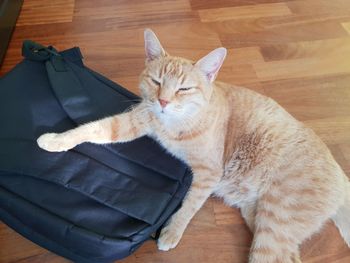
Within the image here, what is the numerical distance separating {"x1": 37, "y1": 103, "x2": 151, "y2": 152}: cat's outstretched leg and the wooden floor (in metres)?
0.38

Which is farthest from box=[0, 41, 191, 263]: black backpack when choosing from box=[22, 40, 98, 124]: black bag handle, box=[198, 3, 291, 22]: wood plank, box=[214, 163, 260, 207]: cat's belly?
box=[198, 3, 291, 22]: wood plank

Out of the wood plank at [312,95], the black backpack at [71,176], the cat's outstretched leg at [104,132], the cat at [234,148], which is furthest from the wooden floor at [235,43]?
the cat's outstretched leg at [104,132]

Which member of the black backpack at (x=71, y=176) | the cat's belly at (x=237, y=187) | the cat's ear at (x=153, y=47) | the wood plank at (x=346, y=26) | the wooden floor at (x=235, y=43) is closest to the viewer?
the black backpack at (x=71, y=176)

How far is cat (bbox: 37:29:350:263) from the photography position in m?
0.96

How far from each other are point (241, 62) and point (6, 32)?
1.20 m

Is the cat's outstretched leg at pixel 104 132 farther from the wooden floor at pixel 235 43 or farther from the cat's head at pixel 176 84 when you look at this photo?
the wooden floor at pixel 235 43

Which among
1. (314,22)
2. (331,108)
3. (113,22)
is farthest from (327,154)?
(113,22)

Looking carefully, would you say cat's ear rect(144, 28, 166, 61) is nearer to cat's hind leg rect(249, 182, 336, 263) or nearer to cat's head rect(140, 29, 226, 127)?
cat's head rect(140, 29, 226, 127)

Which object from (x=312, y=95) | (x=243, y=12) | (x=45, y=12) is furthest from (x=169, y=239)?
(x=45, y=12)

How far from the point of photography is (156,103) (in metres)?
0.95

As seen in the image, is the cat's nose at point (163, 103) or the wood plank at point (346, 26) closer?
the cat's nose at point (163, 103)

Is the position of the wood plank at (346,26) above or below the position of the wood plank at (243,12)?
below

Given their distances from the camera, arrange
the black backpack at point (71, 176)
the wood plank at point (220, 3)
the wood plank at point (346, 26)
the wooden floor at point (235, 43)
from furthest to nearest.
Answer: the wood plank at point (220, 3) → the wood plank at point (346, 26) → the wooden floor at point (235, 43) → the black backpack at point (71, 176)

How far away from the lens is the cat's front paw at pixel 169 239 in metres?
1.02
